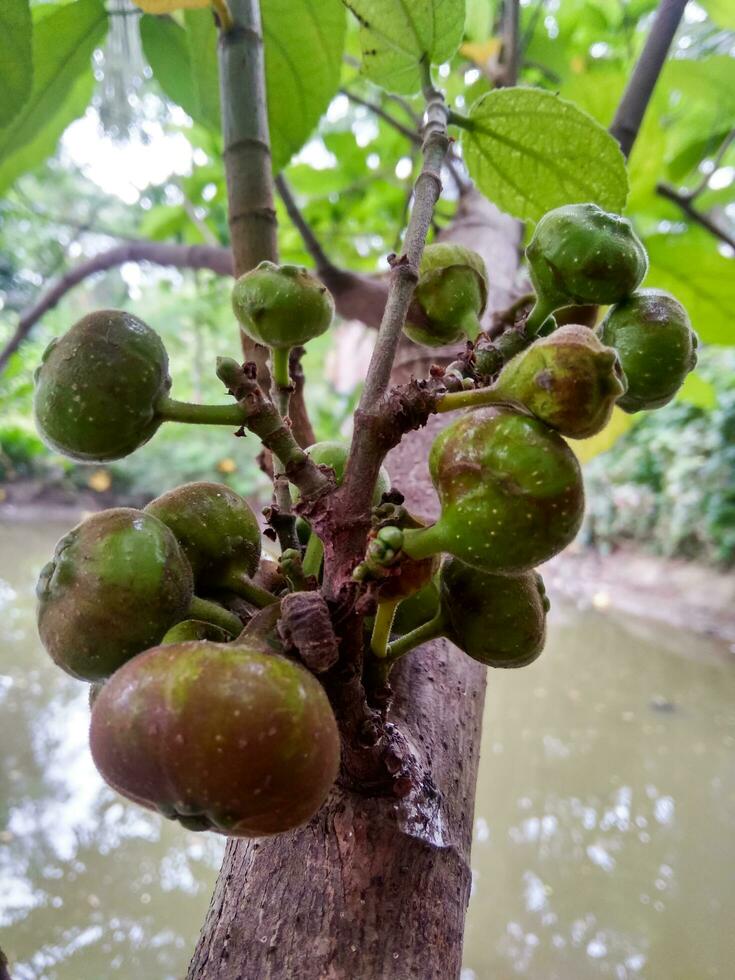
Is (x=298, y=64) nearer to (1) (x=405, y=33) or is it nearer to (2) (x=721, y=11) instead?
(1) (x=405, y=33)

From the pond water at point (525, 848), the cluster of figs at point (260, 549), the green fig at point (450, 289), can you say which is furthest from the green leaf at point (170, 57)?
the pond water at point (525, 848)

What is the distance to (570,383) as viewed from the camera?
0.43m

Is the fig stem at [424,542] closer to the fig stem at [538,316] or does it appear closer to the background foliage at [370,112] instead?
the fig stem at [538,316]

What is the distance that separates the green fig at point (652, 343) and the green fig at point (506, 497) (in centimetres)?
19

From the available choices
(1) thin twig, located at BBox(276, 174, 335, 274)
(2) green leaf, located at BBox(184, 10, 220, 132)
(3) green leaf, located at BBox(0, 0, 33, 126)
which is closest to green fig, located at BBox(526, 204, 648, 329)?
(3) green leaf, located at BBox(0, 0, 33, 126)

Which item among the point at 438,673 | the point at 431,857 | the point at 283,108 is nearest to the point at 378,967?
the point at 431,857

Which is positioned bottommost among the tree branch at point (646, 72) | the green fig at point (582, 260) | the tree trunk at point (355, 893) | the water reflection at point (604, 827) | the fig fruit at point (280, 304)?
the water reflection at point (604, 827)

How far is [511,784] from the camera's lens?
11.8 ft

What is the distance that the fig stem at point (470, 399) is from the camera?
1.55 feet

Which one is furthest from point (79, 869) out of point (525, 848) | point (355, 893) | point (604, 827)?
point (355, 893)

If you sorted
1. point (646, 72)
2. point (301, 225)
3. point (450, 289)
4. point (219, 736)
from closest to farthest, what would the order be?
point (219, 736) < point (450, 289) < point (646, 72) < point (301, 225)

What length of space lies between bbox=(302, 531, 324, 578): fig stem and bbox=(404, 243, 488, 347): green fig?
11.6 inches

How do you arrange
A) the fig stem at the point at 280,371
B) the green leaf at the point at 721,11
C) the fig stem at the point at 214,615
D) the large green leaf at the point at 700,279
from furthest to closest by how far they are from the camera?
the green leaf at the point at 721,11
the large green leaf at the point at 700,279
the fig stem at the point at 280,371
the fig stem at the point at 214,615

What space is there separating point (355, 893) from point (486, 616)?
233mm
